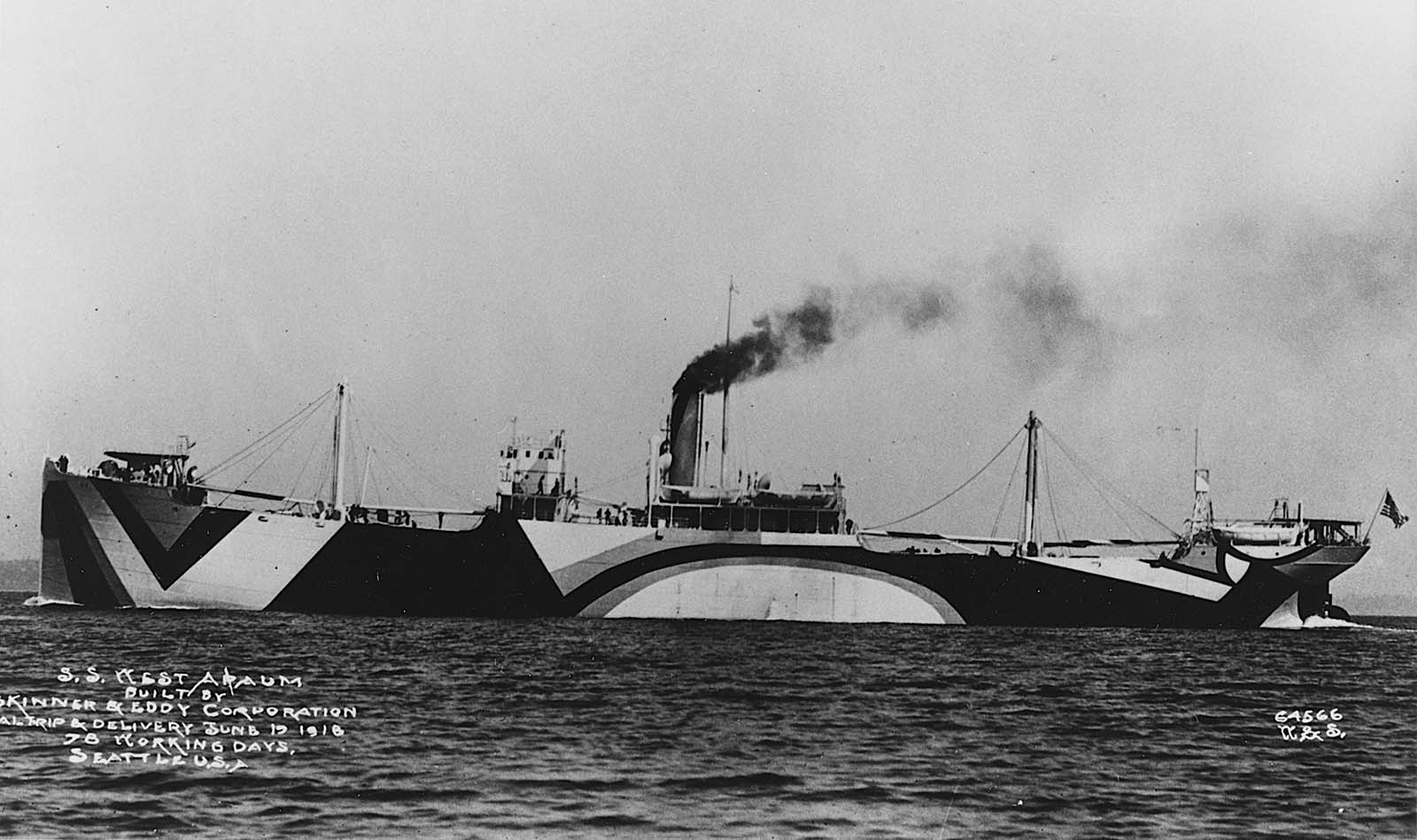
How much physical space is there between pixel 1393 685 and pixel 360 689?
1985 centimetres

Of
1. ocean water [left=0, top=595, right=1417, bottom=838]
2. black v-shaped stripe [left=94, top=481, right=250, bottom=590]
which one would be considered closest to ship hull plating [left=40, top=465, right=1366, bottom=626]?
black v-shaped stripe [left=94, top=481, right=250, bottom=590]

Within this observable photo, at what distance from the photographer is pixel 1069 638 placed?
33438 millimetres

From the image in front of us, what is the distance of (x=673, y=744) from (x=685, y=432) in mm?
20975

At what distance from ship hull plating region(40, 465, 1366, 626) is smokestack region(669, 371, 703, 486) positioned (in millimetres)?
2101

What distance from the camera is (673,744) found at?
1581cm

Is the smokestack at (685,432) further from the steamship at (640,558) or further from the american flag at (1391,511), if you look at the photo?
the american flag at (1391,511)

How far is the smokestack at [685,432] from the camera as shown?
35906 mm

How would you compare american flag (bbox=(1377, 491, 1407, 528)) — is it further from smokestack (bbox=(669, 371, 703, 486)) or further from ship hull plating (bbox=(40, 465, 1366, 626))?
smokestack (bbox=(669, 371, 703, 486))

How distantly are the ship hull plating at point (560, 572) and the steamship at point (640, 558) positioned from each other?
0.05m

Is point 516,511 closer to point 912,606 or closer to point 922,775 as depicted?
point 912,606

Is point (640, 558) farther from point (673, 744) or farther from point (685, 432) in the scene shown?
point (673, 744)

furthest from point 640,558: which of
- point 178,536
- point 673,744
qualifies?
point 673,744

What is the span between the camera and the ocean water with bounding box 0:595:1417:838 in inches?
494

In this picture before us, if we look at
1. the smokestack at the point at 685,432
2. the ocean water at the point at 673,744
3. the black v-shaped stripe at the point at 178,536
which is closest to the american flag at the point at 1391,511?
the ocean water at the point at 673,744
